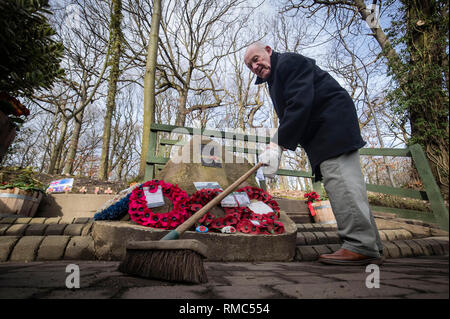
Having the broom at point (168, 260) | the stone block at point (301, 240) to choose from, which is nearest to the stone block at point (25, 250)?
the broom at point (168, 260)

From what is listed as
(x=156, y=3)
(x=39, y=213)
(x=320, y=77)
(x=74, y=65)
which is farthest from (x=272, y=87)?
(x=74, y=65)

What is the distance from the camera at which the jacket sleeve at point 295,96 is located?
161cm

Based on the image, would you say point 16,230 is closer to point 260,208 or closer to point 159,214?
point 159,214

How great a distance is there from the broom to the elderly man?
0.93 meters

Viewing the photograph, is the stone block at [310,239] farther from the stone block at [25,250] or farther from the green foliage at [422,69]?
the stone block at [25,250]

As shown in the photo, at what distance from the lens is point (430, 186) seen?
1.78ft

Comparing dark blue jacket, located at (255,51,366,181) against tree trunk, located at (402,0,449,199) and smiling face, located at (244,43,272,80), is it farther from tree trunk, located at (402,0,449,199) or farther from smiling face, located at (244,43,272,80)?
tree trunk, located at (402,0,449,199)

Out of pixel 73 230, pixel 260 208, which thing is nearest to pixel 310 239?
pixel 260 208

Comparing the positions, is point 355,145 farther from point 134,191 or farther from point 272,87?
point 134,191

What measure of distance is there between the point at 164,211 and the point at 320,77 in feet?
6.80

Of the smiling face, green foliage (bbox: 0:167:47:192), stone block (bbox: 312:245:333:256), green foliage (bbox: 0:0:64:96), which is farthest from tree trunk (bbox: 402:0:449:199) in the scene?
green foliage (bbox: 0:167:47:192)

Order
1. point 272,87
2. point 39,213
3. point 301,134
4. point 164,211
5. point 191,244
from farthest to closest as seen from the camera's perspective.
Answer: point 39,213
point 164,211
point 272,87
point 301,134
point 191,244

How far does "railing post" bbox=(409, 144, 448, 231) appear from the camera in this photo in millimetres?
464
